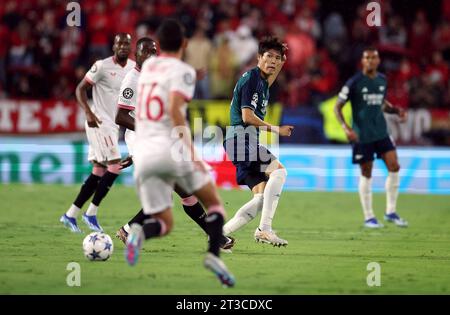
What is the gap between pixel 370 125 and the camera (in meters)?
13.5

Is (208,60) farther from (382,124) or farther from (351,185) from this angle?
(382,124)

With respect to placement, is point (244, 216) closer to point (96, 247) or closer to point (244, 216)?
point (244, 216)

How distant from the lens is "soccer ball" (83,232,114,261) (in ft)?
30.0

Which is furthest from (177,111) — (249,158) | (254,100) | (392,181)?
(392,181)

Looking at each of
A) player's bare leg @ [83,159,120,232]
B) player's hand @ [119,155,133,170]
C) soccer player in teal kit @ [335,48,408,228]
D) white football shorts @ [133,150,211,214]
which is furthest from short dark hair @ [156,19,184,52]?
soccer player in teal kit @ [335,48,408,228]

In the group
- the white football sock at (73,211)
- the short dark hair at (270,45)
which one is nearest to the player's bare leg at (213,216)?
the short dark hair at (270,45)

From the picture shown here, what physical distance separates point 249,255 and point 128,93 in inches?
90.3

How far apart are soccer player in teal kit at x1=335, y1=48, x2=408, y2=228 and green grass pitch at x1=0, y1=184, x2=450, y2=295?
650 mm

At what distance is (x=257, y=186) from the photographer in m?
10.3

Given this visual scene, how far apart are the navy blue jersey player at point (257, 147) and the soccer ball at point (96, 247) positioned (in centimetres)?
157

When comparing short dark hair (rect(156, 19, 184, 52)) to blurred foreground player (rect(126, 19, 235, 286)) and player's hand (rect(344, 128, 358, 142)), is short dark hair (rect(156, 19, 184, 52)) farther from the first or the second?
player's hand (rect(344, 128, 358, 142))

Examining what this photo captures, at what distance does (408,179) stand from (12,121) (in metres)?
8.21

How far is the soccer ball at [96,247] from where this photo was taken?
30.0 feet

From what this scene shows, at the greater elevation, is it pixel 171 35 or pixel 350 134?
pixel 171 35
